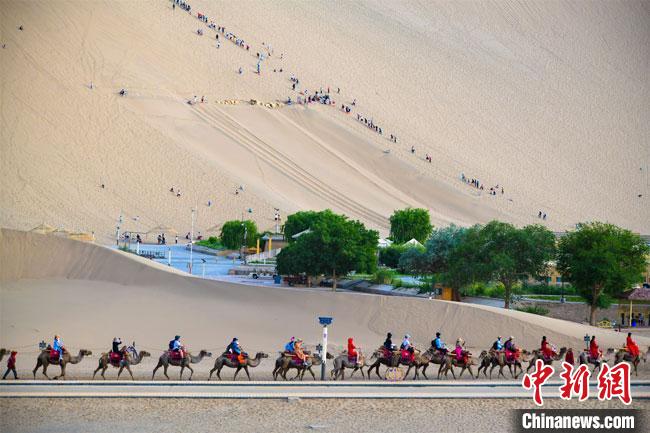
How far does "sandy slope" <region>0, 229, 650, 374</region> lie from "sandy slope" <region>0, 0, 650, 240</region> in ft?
102

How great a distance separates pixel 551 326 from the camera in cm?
2844

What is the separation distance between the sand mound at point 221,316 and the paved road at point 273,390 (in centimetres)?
511

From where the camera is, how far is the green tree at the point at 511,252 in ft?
120

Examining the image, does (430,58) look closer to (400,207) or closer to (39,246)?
(400,207)

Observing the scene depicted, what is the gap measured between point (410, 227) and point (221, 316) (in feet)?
112

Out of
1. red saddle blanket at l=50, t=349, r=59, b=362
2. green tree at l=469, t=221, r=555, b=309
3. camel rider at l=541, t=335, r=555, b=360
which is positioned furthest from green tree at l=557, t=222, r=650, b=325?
red saddle blanket at l=50, t=349, r=59, b=362

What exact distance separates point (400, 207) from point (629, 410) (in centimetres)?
6060

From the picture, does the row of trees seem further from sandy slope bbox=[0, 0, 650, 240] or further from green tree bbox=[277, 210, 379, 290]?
sandy slope bbox=[0, 0, 650, 240]

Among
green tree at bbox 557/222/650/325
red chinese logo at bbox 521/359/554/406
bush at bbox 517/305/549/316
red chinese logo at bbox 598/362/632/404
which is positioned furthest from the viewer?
green tree at bbox 557/222/650/325

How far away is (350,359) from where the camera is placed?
909 inches

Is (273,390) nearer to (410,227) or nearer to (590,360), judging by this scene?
(590,360)

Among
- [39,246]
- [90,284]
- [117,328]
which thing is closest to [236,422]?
[117,328]

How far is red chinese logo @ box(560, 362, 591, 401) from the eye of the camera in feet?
67.2

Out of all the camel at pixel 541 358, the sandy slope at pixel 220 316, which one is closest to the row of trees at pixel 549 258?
the sandy slope at pixel 220 316
